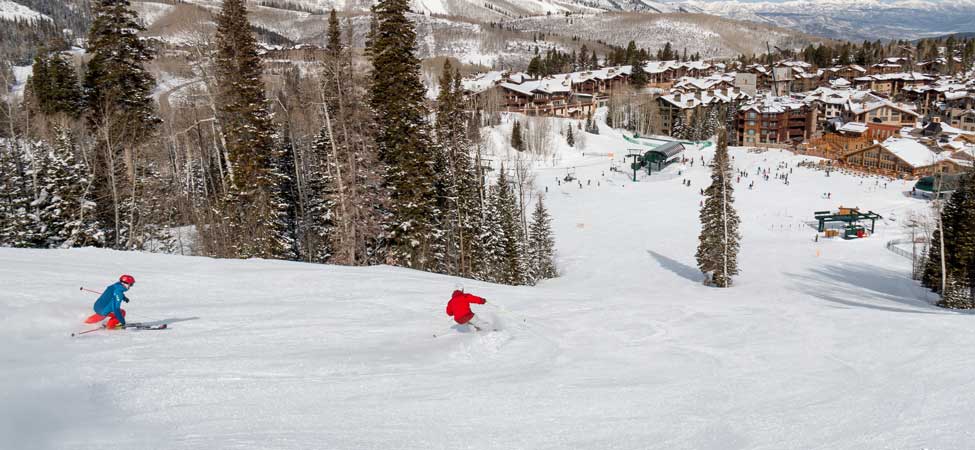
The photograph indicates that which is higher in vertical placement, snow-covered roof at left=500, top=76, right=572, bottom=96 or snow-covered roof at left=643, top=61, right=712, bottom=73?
snow-covered roof at left=643, top=61, right=712, bottom=73

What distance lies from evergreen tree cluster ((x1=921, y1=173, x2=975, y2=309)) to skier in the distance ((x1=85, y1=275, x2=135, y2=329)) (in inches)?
1319

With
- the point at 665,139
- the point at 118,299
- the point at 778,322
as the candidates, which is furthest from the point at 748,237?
the point at 665,139

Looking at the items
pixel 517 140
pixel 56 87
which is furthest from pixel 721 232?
pixel 517 140

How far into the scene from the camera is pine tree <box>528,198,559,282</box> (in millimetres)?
39562

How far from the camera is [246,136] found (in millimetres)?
24531

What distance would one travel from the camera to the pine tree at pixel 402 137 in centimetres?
2550

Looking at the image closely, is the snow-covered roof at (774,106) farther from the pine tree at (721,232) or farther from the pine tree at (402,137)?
the pine tree at (402,137)

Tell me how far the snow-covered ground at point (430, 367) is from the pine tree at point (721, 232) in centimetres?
1948

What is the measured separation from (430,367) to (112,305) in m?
4.62

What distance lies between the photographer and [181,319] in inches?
377

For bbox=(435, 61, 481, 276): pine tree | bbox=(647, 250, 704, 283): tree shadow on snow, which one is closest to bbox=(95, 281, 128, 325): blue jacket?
bbox=(435, 61, 481, 276): pine tree

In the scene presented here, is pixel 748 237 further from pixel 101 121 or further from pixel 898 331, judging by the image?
pixel 101 121

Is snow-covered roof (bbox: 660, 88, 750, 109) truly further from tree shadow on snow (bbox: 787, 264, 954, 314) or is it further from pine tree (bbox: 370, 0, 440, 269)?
pine tree (bbox: 370, 0, 440, 269)

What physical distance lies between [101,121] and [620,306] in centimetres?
2643
